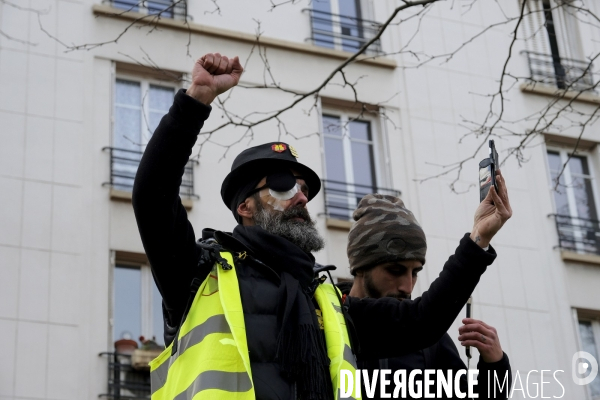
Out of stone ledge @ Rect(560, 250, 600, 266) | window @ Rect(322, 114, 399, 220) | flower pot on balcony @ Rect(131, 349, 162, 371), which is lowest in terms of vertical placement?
flower pot on balcony @ Rect(131, 349, 162, 371)

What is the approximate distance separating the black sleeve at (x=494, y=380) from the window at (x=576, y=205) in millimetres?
12240

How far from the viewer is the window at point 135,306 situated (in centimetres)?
1445

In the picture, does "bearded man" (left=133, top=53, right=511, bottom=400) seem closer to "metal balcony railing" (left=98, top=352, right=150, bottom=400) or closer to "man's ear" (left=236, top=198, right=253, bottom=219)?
Answer: "man's ear" (left=236, top=198, right=253, bottom=219)

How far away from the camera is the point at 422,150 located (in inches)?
682

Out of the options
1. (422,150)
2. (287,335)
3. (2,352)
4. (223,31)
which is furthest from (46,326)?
(287,335)

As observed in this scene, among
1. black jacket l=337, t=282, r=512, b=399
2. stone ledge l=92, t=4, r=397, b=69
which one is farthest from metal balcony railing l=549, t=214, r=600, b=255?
black jacket l=337, t=282, r=512, b=399

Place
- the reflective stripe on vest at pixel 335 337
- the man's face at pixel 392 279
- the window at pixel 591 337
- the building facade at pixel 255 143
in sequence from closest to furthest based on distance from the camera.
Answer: the reflective stripe on vest at pixel 335 337, the man's face at pixel 392 279, the building facade at pixel 255 143, the window at pixel 591 337

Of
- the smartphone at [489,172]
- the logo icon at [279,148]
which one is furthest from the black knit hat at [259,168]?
the smartphone at [489,172]

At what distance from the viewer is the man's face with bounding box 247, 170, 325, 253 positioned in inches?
197

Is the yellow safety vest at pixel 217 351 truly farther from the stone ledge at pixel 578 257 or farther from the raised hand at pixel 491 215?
the stone ledge at pixel 578 257

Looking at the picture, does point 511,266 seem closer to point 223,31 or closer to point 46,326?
point 223,31

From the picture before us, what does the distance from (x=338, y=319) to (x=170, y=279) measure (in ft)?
2.17

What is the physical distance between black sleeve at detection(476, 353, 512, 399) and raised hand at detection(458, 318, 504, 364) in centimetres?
4

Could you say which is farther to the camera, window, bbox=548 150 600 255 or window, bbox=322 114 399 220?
window, bbox=548 150 600 255
